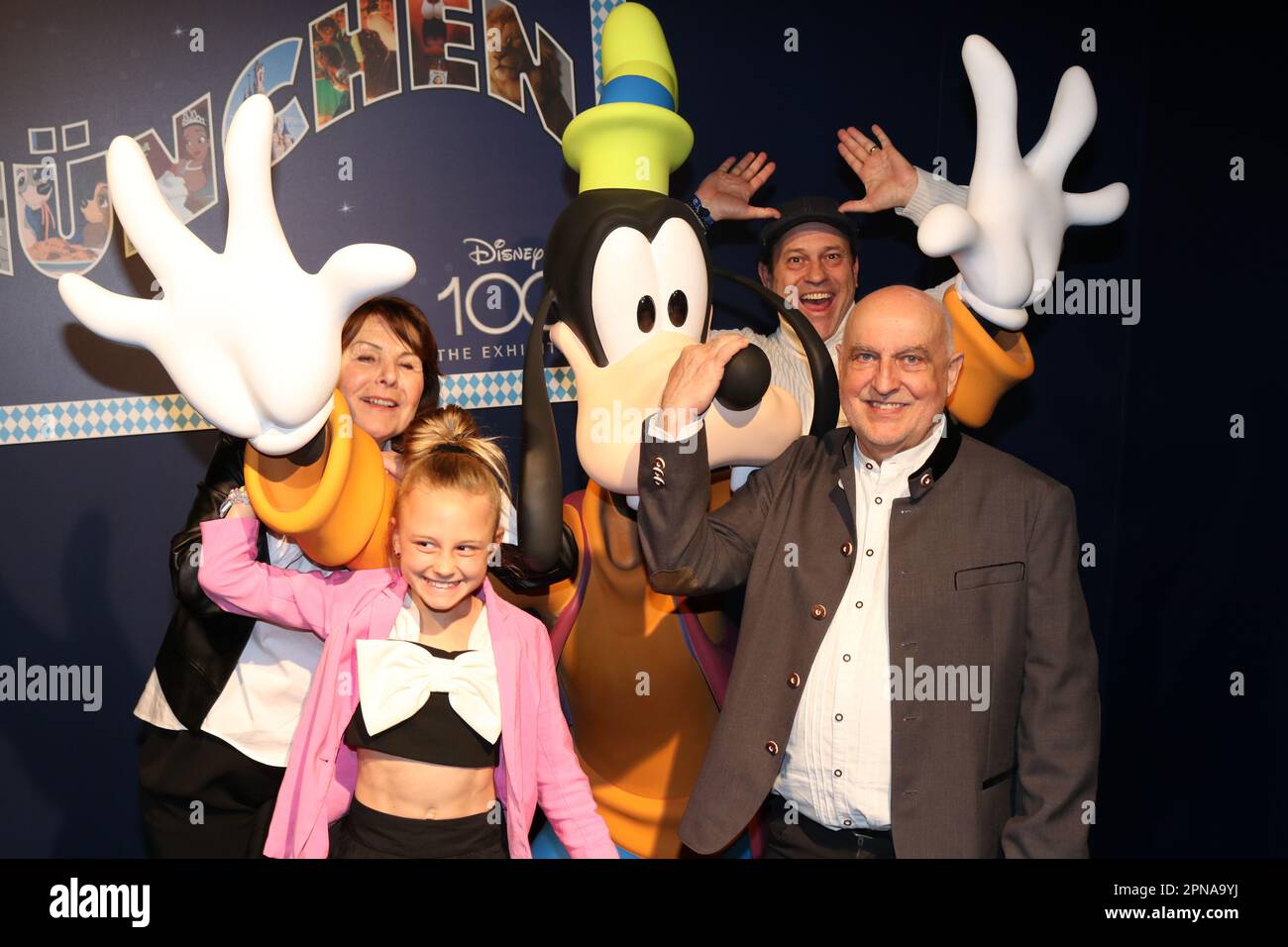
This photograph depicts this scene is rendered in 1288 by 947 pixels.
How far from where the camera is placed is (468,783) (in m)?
2.43

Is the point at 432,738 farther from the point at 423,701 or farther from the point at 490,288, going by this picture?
the point at 490,288

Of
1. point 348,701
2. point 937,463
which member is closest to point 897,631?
point 937,463

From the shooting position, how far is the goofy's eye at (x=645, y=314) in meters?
2.58

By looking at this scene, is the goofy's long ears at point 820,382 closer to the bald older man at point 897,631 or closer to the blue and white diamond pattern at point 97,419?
the bald older man at point 897,631

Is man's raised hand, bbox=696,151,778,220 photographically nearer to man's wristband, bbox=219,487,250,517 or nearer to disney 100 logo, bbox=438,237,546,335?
disney 100 logo, bbox=438,237,546,335

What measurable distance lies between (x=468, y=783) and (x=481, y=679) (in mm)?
222

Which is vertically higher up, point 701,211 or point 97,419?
point 701,211

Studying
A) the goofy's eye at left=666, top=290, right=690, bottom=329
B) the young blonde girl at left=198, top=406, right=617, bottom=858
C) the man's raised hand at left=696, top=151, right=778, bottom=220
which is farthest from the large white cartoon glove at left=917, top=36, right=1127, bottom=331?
the young blonde girl at left=198, top=406, right=617, bottom=858

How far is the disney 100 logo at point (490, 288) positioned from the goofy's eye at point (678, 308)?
992 millimetres

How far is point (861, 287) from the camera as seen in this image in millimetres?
3619

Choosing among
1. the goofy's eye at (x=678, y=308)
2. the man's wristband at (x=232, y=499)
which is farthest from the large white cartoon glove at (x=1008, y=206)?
the man's wristband at (x=232, y=499)

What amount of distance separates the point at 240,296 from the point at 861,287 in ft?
6.64

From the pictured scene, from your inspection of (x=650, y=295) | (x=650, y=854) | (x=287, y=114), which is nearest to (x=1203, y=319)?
(x=650, y=295)

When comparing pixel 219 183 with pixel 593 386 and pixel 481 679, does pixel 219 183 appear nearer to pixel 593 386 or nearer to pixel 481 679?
pixel 593 386
